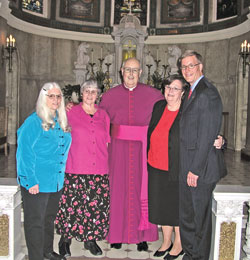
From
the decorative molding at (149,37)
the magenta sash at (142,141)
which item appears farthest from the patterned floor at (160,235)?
the decorative molding at (149,37)

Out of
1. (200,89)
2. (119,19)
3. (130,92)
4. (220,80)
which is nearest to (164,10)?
(119,19)

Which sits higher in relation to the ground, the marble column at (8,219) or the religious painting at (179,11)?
the religious painting at (179,11)

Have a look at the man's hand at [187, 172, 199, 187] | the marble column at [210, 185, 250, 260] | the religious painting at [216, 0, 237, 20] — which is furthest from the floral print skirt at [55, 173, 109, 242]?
the religious painting at [216, 0, 237, 20]

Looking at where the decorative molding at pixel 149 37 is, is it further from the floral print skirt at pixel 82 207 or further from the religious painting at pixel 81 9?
the floral print skirt at pixel 82 207

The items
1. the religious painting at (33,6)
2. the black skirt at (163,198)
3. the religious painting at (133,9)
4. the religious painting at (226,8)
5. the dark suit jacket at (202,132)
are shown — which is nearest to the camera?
the dark suit jacket at (202,132)

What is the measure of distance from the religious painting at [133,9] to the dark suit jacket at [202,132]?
13.0 m

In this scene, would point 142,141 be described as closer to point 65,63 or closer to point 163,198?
point 163,198

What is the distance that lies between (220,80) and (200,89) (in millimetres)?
11473

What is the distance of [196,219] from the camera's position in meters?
3.26

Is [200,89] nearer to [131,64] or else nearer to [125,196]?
[131,64]

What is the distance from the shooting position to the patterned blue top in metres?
3.17

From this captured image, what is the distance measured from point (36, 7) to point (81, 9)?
209 centimetres

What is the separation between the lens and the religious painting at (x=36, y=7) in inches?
528

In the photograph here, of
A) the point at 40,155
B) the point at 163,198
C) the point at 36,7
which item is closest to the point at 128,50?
the point at 36,7
